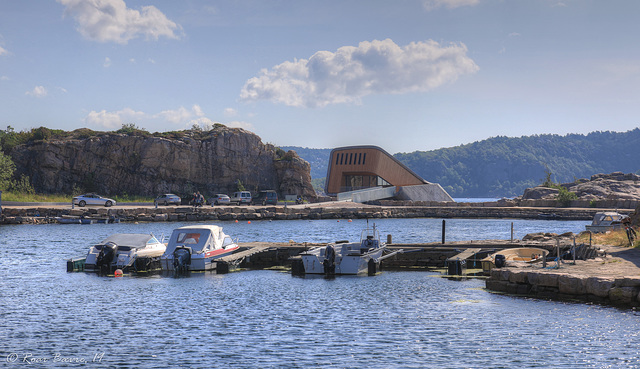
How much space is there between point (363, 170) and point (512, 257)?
280ft

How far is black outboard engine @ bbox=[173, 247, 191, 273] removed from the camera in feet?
107

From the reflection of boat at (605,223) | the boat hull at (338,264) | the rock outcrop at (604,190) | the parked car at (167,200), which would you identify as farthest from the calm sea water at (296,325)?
the rock outcrop at (604,190)

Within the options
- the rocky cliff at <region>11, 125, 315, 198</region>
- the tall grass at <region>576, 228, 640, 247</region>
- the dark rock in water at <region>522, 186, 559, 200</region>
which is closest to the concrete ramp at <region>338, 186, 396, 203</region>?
the rocky cliff at <region>11, 125, 315, 198</region>

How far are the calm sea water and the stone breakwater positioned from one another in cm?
4334

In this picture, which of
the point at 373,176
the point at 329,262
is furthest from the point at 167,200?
the point at 329,262

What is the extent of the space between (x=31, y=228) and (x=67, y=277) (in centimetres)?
3758

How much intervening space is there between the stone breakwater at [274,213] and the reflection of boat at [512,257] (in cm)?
4934

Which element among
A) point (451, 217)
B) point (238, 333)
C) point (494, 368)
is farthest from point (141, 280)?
point (451, 217)

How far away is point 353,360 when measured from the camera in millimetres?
16219

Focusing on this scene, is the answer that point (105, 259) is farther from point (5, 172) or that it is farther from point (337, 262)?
point (5, 172)

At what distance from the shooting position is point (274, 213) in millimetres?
82938

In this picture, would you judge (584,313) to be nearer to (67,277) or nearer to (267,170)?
(67,277)

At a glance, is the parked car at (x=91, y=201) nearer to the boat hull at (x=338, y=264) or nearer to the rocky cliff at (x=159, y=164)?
the rocky cliff at (x=159, y=164)

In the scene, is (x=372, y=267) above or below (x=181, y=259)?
below
